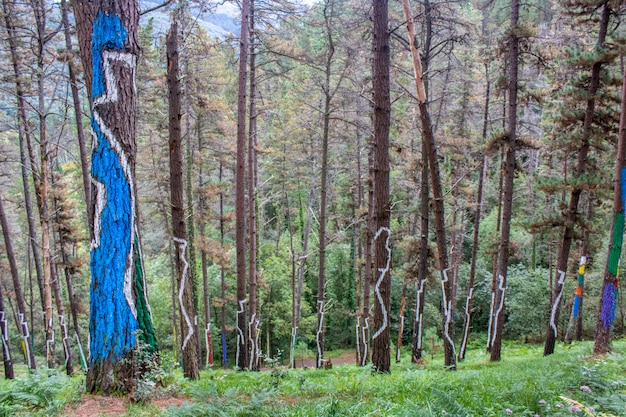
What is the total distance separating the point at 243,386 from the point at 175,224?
125 inches

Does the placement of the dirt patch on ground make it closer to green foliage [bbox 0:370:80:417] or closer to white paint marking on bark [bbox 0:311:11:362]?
green foliage [bbox 0:370:80:417]

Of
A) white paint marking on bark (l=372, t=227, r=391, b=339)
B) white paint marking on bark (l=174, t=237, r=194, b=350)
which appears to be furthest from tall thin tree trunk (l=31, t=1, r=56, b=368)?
white paint marking on bark (l=372, t=227, r=391, b=339)

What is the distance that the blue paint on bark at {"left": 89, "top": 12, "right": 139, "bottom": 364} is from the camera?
4.35 metres

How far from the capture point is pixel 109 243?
14.6 ft

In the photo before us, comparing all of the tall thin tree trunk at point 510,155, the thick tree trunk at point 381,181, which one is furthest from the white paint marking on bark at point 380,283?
the tall thin tree trunk at point 510,155

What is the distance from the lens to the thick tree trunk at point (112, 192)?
434cm

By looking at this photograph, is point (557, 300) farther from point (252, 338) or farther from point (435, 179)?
point (252, 338)

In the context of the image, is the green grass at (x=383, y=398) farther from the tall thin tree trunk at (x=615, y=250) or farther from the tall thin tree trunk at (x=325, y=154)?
the tall thin tree trunk at (x=325, y=154)

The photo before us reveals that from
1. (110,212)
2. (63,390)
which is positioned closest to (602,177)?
(110,212)

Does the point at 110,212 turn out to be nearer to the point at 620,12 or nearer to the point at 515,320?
the point at 620,12

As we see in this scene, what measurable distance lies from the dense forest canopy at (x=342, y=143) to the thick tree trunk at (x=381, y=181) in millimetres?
447

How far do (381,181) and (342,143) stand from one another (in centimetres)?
1134

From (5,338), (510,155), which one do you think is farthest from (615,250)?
(5,338)

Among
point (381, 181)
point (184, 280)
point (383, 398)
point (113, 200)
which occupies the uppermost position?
point (381, 181)
